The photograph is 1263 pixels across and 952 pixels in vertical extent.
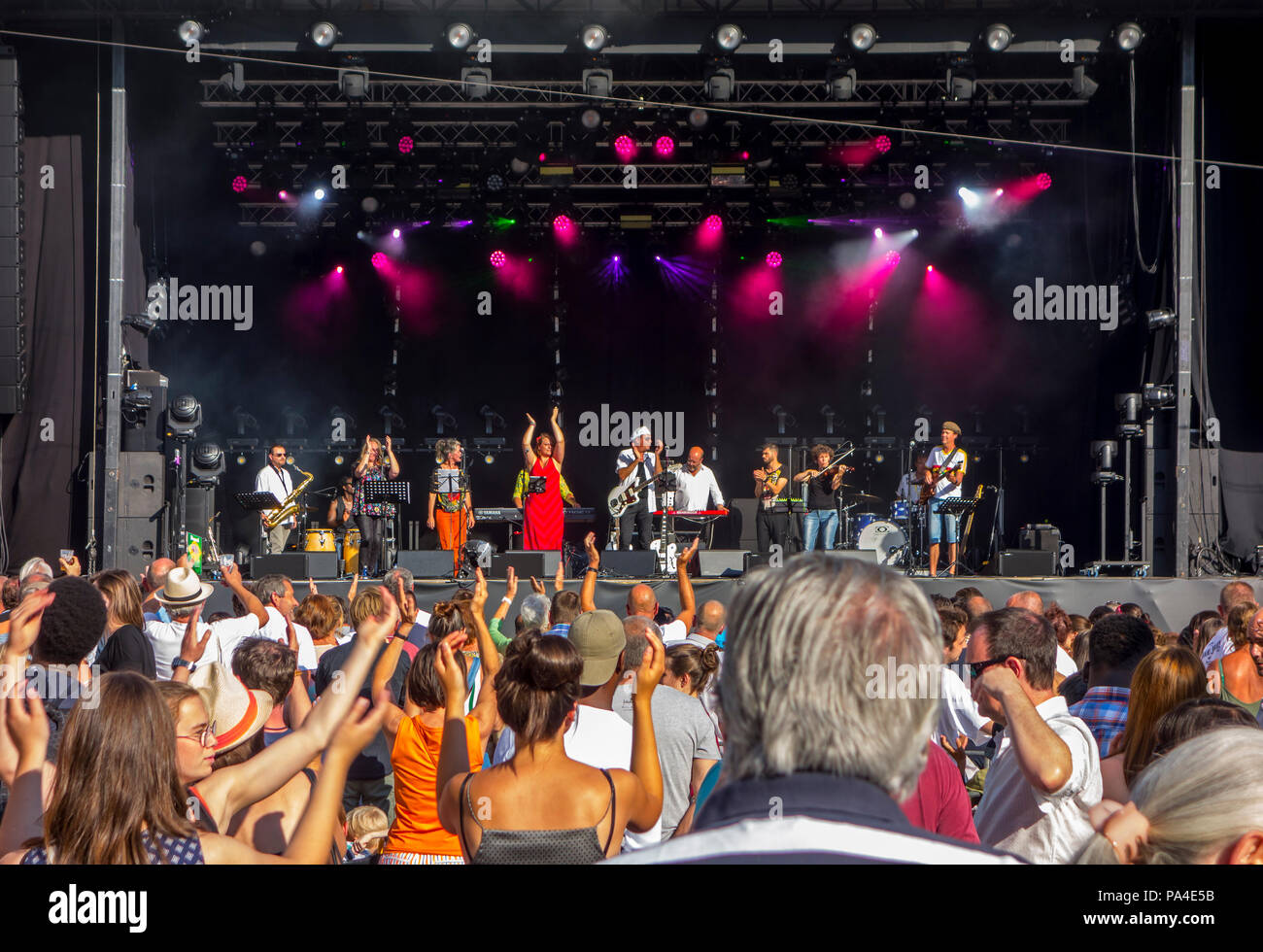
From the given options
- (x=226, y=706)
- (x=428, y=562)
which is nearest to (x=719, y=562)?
(x=428, y=562)

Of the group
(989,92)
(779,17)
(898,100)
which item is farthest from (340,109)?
(989,92)

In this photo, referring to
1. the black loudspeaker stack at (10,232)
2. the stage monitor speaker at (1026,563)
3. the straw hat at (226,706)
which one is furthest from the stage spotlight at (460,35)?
the straw hat at (226,706)

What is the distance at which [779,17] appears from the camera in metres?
13.1

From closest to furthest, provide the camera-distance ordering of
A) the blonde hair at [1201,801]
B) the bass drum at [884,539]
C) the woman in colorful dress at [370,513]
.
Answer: the blonde hair at [1201,801]
the woman in colorful dress at [370,513]
the bass drum at [884,539]

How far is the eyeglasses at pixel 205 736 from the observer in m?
2.67

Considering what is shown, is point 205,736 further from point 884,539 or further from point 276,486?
point 884,539

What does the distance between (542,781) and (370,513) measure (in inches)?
418

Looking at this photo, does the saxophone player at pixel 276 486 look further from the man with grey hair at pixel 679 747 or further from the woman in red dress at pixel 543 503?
the man with grey hair at pixel 679 747

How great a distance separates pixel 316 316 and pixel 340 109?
3979 mm

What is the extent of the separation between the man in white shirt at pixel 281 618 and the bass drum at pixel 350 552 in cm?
772

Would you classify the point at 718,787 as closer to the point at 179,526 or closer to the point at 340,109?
the point at 179,526

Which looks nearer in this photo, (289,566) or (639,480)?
(289,566)

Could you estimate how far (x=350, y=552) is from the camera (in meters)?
14.7

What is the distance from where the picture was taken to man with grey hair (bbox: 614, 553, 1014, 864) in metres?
1.26
